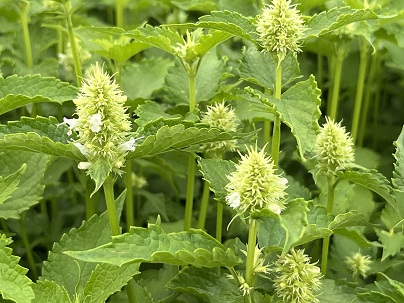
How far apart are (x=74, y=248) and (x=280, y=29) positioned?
494mm

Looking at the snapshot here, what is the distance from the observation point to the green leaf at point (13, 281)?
85 centimetres

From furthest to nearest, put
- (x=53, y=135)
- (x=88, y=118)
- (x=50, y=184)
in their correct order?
1. (x=50, y=184)
2. (x=53, y=135)
3. (x=88, y=118)

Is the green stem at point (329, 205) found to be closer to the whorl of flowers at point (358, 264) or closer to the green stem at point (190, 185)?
the whorl of flowers at point (358, 264)

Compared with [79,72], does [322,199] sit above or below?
below

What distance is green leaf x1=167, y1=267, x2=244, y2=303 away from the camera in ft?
3.11

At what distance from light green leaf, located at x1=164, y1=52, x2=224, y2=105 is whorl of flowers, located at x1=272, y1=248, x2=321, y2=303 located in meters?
0.42

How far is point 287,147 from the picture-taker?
Answer: 5.37 feet

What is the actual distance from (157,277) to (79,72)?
452 millimetres

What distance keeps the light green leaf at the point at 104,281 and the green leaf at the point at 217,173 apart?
170 mm

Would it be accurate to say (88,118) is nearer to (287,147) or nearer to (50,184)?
(50,184)

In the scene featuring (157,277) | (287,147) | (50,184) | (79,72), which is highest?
(79,72)

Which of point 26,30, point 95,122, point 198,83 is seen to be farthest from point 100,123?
point 26,30

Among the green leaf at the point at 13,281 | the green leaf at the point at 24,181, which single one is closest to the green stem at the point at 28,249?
the green leaf at the point at 24,181

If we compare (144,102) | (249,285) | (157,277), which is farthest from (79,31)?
(249,285)
